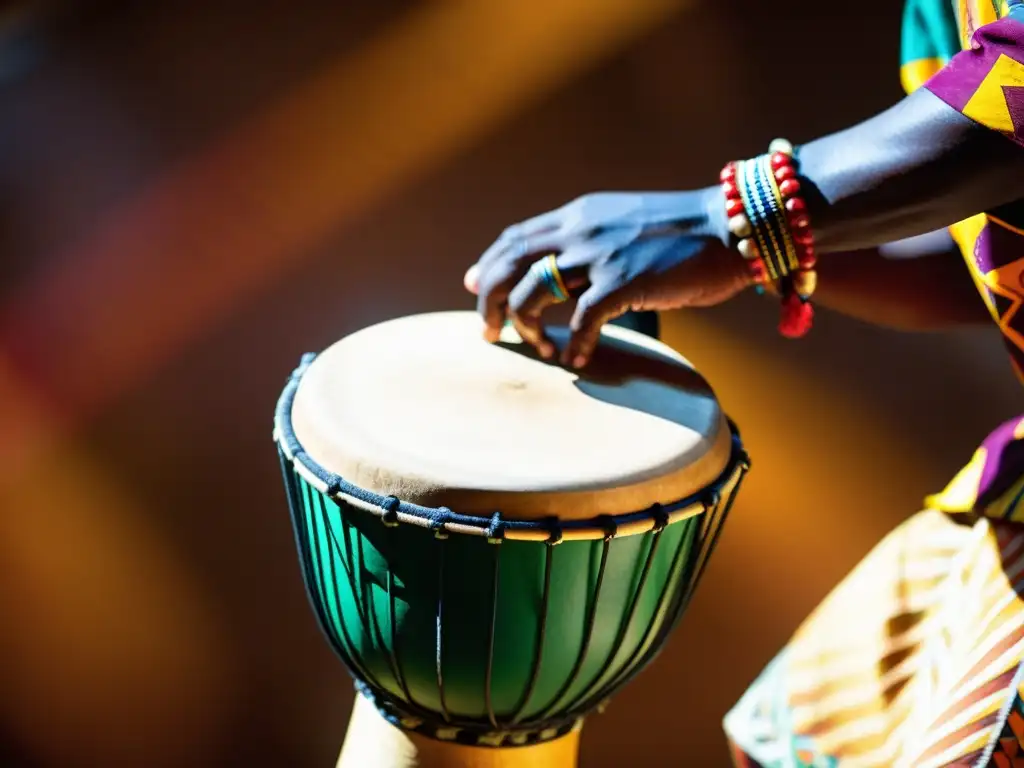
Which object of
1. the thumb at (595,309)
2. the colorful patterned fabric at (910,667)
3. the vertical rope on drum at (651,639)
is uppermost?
the thumb at (595,309)

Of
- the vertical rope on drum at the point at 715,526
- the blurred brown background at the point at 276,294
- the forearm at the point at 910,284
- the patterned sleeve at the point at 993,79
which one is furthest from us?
the blurred brown background at the point at 276,294

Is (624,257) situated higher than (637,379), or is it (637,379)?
(624,257)

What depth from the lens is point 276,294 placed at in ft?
4.32

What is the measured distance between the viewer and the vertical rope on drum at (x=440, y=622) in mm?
708

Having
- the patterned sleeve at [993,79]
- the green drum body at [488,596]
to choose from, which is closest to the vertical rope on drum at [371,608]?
the green drum body at [488,596]

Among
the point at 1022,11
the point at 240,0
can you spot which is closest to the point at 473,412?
the point at 1022,11

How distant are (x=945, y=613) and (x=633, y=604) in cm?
30

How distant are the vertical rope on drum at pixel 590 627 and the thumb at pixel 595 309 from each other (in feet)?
0.53

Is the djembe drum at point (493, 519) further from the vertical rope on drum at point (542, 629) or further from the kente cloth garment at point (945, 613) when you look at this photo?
the kente cloth garment at point (945, 613)

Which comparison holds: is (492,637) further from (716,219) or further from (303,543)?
(716,219)

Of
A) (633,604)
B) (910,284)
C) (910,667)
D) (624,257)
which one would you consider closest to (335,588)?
(633,604)

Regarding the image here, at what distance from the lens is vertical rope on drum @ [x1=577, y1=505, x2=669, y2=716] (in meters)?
0.72

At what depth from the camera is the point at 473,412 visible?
2.51ft

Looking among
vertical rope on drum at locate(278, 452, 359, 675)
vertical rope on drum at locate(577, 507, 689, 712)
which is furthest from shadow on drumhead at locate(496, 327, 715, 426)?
vertical rope on drum at locate(278, 452, 359, 675)
